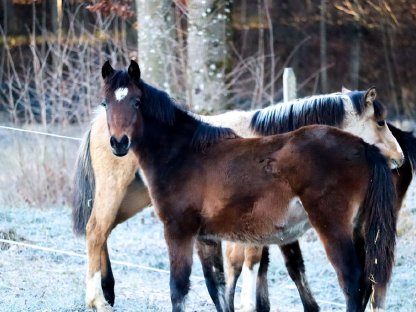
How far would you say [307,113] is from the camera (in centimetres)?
662

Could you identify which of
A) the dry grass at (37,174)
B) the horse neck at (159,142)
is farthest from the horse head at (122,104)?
the dry grass at (37,174)

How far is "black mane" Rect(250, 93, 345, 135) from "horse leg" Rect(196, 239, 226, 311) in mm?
989


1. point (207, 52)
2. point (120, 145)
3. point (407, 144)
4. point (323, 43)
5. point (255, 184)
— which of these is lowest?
point (323, 43)

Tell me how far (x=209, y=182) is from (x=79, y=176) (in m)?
2.11

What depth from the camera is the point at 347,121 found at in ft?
21.8

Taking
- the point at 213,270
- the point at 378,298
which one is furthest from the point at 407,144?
the point at 213,270

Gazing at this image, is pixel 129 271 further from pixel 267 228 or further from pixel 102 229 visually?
pixel 267 228

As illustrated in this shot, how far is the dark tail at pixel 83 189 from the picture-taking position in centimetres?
738

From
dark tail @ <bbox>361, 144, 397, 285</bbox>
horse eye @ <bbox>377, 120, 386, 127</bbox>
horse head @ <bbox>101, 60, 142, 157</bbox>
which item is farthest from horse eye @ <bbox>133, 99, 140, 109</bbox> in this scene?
horse eye @ <bbox>377, 120, 386, 127</bbox>

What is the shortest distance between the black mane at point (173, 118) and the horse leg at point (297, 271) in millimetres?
1063

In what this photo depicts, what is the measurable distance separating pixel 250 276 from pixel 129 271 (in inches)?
76.9

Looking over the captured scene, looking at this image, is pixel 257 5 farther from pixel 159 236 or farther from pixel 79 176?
pixel 79 176

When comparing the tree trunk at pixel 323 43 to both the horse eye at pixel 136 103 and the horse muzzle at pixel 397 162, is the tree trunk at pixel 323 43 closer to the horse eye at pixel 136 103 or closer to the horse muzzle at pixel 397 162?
the horse muzzle at pixel 397 162

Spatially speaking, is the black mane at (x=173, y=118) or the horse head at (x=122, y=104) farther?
the black mane at (x=173, y=118)
